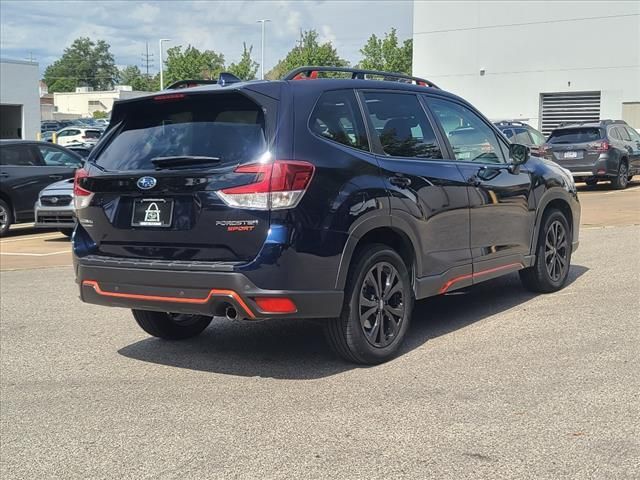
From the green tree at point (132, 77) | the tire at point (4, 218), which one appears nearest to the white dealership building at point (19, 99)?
the tire at point (4, 218)

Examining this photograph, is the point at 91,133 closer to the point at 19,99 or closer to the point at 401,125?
the point at 19,99

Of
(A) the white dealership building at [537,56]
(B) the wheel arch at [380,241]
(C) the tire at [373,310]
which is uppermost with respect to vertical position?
(A) the white dealership building at [537,56]

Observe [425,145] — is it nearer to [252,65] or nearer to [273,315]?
[273,315]

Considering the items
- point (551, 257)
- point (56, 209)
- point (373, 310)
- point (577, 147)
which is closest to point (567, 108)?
point (577, 147)

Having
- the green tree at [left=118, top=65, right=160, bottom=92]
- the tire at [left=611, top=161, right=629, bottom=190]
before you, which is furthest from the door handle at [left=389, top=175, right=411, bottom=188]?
the green tree at [left=118, top=65, right=160, bottom=92]

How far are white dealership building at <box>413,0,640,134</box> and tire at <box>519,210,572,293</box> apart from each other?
29.2m

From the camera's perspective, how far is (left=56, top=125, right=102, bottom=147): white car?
41.3 m

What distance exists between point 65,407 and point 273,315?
1.44 metres

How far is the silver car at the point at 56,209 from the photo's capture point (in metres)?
13.2

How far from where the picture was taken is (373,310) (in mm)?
5379

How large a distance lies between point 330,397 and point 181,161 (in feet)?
5.79

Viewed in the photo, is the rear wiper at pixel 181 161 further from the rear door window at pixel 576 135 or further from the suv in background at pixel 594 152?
the rear door window at pixel 576 135

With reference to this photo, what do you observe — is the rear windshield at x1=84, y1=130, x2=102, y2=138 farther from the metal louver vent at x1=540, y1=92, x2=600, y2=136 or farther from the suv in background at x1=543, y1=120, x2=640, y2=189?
the suv in background at x1=543, y1=120, x2=640, y2=189

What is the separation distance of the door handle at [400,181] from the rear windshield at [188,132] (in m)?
1.07
